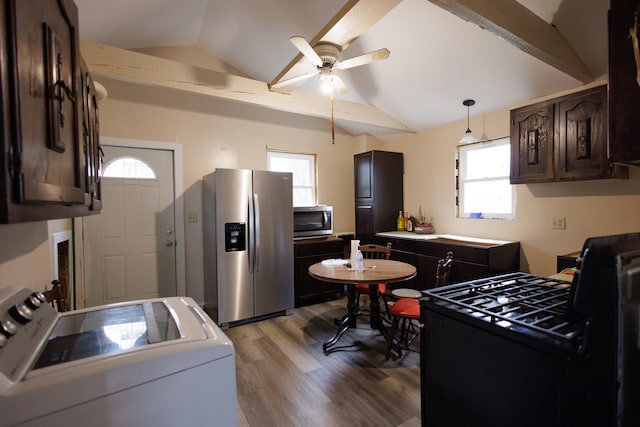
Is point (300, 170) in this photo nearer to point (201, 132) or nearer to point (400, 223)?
point (201, 132)

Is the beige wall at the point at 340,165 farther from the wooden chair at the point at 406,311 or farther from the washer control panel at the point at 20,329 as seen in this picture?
the wooden chair at the point at 406,311

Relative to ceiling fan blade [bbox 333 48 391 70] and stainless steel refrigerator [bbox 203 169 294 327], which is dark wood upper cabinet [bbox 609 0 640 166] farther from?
stainless steel refrigerator [bbox 203 169 294 327]

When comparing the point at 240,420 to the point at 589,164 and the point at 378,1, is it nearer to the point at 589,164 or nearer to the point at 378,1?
the point at 378,1

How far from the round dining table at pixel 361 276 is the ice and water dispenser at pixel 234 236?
0.95m

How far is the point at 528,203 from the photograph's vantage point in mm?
3172

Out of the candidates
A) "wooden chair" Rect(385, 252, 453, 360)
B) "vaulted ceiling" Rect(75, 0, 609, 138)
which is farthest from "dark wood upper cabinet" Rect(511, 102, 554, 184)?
"wooden chair" Rect(385, 252, 453, 360)

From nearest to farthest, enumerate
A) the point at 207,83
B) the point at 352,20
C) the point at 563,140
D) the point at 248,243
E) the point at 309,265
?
the point at 352,20, the point at 563,140, the point at 207,83, the point at 248,243, the point at 309,265

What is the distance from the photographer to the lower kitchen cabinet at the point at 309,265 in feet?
12.6

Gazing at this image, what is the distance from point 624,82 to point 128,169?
397cm

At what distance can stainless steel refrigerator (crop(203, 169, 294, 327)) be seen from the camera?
323 centimetres

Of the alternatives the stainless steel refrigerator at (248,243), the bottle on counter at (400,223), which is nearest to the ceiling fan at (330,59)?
the stainless steel refrigerator at (248,243)

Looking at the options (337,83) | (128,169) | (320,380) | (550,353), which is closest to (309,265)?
(320,380)

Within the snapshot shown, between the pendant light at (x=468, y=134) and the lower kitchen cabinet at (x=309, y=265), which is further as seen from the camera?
the lower kitchen cabinet at (x=309, y=265)

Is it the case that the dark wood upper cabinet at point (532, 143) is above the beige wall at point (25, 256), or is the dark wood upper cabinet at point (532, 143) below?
above
